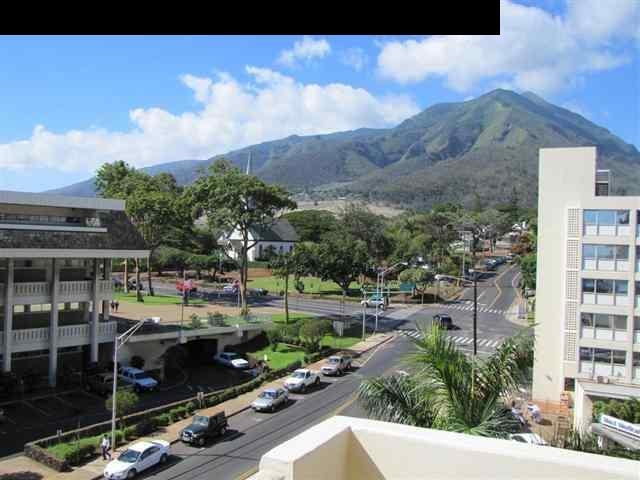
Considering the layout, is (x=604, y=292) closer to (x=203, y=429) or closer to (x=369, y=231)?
(x=203, y=429)

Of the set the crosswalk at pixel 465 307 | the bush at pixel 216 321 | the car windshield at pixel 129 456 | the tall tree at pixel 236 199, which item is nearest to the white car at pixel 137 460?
the car windshield at pixel 129 456

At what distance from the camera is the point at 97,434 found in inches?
886

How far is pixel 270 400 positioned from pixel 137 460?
832 cm

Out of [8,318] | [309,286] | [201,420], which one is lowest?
[201,420]

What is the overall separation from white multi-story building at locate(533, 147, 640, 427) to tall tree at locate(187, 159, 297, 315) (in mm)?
20905

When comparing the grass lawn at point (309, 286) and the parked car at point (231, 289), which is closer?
the parked car at point (231, 289)

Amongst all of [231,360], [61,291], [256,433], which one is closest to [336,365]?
[231,360]

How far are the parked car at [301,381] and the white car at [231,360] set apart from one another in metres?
3.59

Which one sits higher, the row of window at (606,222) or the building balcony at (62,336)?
the row of window at (606,222)

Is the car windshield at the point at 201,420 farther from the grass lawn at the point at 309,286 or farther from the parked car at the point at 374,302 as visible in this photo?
the grass lawn at the point at 309,286

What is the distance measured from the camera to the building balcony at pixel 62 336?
25609mm

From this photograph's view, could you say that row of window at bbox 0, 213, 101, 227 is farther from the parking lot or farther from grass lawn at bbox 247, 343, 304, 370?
grass lawn at bbox 247, 343, 304, 370

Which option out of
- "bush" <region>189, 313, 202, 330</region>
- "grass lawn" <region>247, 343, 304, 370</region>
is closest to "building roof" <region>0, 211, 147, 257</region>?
"bush" <region>189, 313, 202, 330</region>

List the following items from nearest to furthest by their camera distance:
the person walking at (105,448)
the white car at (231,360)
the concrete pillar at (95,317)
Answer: the person walking at (105,448) < the concrete pillar at (95,317) < the white car at (231,360)
